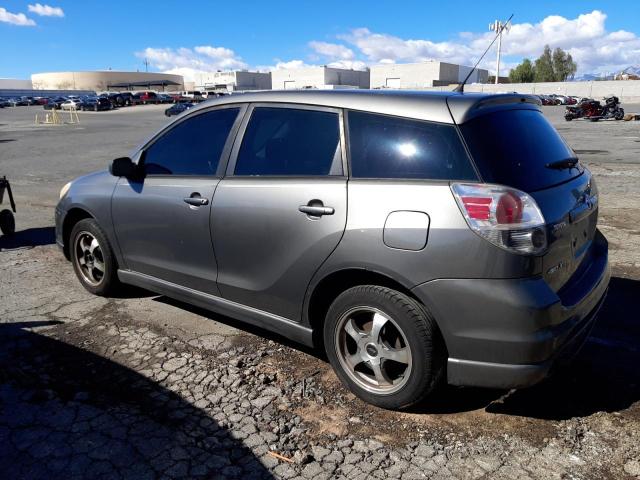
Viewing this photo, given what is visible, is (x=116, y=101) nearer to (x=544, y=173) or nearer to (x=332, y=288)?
(x=332, y=288)

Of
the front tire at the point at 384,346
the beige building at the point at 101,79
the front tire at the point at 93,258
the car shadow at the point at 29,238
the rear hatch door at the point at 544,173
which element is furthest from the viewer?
the beige building at the point at 101,79

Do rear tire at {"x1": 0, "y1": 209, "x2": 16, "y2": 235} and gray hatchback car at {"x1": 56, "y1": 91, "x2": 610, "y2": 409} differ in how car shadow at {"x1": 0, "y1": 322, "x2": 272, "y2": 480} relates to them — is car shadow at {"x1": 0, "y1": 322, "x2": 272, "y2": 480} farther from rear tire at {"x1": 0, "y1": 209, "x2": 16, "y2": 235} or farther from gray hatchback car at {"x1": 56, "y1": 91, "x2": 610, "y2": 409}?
rear tire at {"x1": 0, "y1": 209, "x2": 16, "y2": 235}

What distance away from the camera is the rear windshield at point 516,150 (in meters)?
2.64

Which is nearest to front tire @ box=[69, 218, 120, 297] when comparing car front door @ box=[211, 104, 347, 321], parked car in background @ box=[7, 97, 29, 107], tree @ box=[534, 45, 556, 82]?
car front door @ box=[211, 104, 347, 321]

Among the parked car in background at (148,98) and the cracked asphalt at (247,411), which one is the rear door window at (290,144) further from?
the parked car in background at (148,98)

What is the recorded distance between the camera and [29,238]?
22.7ft

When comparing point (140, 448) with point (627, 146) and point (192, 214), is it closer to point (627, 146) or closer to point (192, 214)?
point (192, 214)

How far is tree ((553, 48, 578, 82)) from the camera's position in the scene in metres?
108

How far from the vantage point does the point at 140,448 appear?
2717 mm

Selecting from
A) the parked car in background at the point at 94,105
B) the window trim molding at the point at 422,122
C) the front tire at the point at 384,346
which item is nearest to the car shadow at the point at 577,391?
the front tire at the point at 384,346

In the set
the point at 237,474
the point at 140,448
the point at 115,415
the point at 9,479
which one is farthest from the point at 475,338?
the point at 9,479

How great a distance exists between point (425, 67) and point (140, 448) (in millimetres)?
106697

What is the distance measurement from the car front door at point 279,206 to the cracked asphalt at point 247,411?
1.88ft

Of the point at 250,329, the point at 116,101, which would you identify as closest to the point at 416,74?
the point at 116,101
